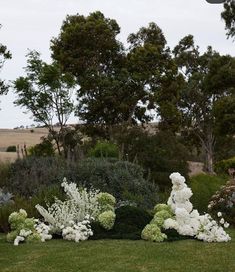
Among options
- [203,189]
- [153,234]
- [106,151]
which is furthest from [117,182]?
[106,151]

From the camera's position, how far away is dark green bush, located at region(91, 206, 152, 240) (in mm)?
10305

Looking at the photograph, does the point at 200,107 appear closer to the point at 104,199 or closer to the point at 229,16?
the point at 229,16

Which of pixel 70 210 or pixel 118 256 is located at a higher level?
pixel 70 210

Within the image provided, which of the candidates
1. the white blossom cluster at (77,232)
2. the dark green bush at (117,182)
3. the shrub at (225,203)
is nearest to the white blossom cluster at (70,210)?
the white blossom cluster at (77,232)

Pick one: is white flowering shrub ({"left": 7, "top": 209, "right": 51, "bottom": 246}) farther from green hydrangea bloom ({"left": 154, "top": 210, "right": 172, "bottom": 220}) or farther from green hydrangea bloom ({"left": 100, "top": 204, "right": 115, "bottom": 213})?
green hydrangea bloom ({"left": 154, "top": 210, "right": 172, "bottom": 220})

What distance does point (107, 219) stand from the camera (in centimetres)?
1044

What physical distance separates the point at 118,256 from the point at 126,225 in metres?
2.39

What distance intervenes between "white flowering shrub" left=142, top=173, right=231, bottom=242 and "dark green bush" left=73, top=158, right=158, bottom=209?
2771mm

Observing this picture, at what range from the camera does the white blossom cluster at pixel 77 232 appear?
10.0 m

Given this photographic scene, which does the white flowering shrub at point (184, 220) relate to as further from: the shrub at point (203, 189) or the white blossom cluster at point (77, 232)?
the shrub at point (203, 189)

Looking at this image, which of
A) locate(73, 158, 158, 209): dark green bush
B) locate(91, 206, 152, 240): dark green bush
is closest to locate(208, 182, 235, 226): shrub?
locate(73, 158, 158, 209): dark green bush

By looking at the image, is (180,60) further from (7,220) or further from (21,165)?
(7,220)

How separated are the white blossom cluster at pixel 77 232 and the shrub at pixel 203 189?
13.6 feet

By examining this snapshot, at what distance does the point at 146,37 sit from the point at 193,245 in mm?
36161
